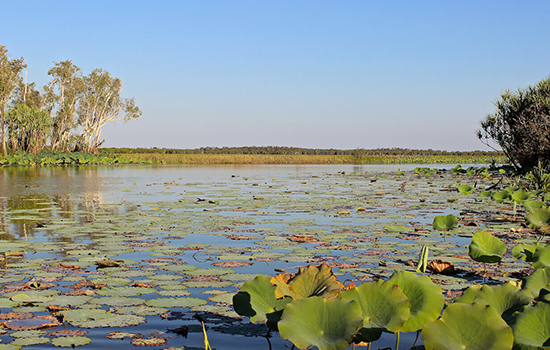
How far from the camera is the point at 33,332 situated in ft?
9.64

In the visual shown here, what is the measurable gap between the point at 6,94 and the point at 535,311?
126ft

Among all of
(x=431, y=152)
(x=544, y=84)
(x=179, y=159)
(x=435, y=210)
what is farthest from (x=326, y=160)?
(x=435, y=210)

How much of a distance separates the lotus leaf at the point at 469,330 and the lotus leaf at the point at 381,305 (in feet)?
0.56

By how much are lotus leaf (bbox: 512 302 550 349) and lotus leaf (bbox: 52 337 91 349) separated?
229cm

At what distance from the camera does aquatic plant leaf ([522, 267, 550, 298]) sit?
9.07 ft

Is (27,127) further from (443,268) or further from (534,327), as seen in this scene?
(534,327)

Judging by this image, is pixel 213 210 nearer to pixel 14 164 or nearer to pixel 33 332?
pixel 33 332

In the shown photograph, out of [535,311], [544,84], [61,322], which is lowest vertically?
[61,322]

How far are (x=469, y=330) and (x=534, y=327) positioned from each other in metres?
0.28

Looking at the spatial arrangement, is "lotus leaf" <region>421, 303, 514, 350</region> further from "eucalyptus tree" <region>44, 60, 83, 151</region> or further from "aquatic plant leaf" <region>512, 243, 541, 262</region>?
"eucalyptus tree" <region>44, 60, 83, 151</region>

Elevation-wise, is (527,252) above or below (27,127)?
below

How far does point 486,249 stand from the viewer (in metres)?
4.30

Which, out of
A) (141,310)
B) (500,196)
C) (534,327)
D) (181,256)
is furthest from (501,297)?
(500,196)

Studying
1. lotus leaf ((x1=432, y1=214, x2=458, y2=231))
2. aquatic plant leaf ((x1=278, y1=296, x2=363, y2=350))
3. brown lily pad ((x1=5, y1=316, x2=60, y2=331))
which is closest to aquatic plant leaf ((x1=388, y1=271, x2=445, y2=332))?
aquatic plant leaf ((x1=278, y1=296, x2=363, y2=350))
